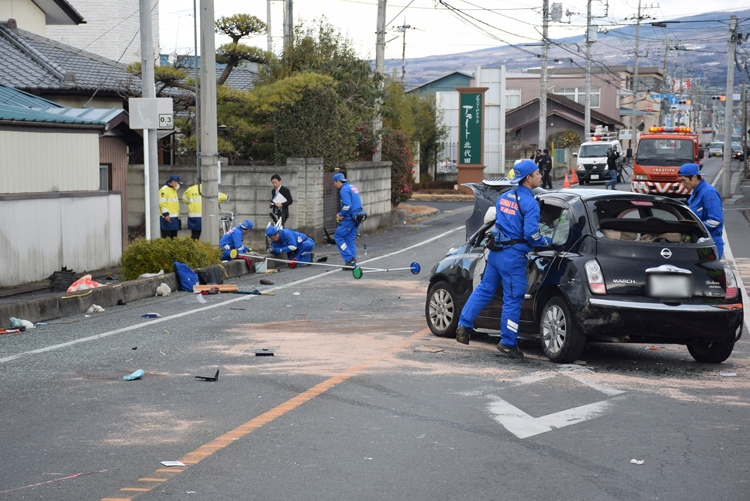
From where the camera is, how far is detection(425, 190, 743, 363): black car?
845 cm

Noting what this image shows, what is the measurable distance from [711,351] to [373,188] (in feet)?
62.1

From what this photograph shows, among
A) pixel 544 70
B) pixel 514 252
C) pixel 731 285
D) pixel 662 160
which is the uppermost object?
pixel 544 70

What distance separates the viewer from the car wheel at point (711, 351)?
29.1ft

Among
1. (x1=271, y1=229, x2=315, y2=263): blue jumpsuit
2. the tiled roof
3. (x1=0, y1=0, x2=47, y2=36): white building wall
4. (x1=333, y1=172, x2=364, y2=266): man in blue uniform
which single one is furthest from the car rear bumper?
(x1=0, y1=0, x2=47, y2=36): white building wall

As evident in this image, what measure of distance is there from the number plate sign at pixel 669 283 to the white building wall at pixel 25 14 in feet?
83.9

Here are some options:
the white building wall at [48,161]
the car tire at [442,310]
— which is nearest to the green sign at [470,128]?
the white building wall at [48,161]

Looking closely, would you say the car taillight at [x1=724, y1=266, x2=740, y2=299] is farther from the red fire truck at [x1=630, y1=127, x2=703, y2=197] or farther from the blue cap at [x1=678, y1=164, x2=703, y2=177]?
the red fire truck at [x1=630, y1=127, x2=703, y2=197]

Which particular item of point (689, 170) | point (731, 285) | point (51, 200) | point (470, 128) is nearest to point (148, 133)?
point (51, 200)

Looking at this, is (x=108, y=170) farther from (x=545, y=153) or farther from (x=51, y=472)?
(x=545, y=153)

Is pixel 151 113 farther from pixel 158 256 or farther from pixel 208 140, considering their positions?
pixel 158 256

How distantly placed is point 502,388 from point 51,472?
12.1ft

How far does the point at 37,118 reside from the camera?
16188mm

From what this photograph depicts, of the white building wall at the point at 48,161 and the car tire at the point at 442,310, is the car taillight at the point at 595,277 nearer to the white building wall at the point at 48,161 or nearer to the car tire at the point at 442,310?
the car tire at the point at 442,310

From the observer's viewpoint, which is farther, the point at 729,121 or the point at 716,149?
the point at 716,149
